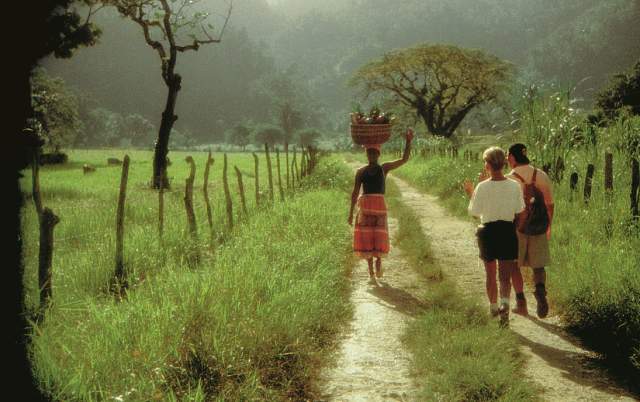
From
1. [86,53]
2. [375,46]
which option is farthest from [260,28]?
[86,53]

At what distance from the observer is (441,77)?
125ft

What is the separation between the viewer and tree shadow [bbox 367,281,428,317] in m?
6.47

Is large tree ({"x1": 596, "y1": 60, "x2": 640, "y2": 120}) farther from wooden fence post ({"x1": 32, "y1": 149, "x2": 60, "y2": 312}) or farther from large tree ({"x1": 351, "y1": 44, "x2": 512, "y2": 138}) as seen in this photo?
wooden fence post ({"x1": 32, "y1": 149, "x2": 60, "y2": 312})

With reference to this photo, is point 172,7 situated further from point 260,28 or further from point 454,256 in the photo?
point 260,28

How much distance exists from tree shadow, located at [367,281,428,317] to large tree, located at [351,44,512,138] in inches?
1223

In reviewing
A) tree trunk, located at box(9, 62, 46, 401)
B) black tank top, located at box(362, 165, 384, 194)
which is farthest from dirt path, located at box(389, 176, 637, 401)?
tree trunk, located at box(9, 62, 46, 401)

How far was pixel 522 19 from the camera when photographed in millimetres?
131125

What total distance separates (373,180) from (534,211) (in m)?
2.22

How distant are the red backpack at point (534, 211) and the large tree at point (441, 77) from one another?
31555mm

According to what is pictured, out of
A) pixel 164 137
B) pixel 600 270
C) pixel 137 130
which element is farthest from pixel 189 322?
pixel 137 130

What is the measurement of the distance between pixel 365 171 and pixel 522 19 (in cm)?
13886

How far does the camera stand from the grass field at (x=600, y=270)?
525cm

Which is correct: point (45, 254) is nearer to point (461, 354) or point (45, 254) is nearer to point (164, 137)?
point (461, 354)

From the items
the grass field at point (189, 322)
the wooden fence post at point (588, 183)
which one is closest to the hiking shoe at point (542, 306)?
the grass field at point (189, 322)
